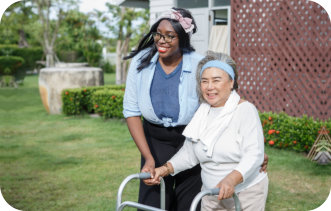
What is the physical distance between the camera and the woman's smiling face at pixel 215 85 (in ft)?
7.26

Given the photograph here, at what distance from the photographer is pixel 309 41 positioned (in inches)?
279

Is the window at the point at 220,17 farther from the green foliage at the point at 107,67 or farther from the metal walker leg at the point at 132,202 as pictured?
the green foliage at the point at 107,67

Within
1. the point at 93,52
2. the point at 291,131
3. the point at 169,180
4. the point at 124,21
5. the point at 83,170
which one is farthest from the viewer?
the point at 93,52

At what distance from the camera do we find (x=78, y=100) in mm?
10258

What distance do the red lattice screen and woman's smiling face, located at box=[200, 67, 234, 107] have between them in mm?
5129

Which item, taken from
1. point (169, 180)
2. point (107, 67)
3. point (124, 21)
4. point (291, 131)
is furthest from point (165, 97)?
point (107, 67)

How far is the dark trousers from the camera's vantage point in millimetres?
2732

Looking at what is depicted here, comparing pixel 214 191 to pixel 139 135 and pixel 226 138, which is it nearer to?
pixel 226 138

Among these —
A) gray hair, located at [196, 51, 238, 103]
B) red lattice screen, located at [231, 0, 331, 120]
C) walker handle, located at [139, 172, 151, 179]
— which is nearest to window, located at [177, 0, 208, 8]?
red lattice screen, located at [231, 0, 331, 120]

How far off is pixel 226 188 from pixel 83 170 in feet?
13.0

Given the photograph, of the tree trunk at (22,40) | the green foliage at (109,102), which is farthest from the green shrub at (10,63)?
the tree trunk at (22,40)

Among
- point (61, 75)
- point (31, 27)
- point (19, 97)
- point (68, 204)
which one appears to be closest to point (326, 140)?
point (68, 204)

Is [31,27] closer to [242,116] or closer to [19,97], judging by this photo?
[19,97]

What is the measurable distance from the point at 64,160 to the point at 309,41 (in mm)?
4720
